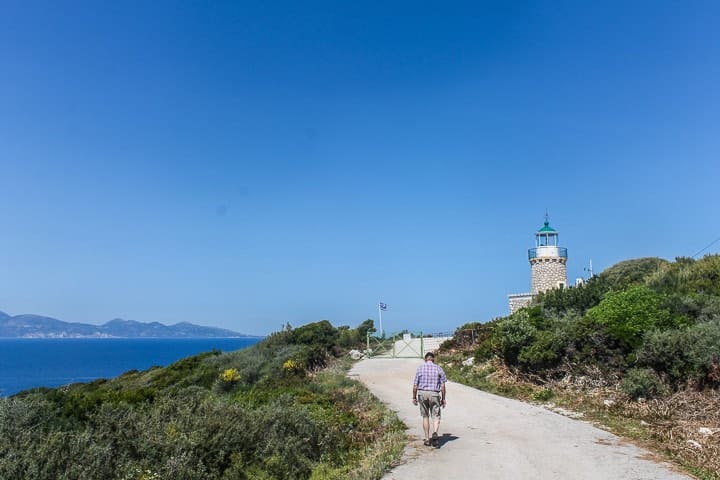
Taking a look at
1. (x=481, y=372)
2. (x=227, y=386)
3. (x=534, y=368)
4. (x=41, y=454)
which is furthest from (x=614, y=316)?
(x=41, y=454)

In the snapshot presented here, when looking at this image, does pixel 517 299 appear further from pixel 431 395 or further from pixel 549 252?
pixel 431 395

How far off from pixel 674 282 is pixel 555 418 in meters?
13.1

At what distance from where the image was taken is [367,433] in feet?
33.5

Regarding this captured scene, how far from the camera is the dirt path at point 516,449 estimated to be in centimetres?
768

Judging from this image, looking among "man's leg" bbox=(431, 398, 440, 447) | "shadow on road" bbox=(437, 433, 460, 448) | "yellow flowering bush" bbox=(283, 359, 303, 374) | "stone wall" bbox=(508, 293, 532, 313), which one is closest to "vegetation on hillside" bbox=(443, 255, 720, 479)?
"shadow on road" bbox=(437, 433, 460, 448)

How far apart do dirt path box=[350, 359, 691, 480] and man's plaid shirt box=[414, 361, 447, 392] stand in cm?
99

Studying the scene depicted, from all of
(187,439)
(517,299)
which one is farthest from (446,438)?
(517,299)

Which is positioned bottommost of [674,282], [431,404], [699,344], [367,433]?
[367,433]

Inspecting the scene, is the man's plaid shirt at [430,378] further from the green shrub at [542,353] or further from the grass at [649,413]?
the green shrub at [542,353]

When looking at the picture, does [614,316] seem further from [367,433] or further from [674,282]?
[367,433]

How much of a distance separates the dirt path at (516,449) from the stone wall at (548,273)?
101ft

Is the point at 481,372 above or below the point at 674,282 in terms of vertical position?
below

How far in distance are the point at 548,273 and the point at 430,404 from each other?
35.9 metres

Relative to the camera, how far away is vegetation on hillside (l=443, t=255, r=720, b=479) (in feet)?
34.7
